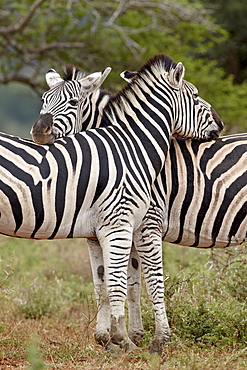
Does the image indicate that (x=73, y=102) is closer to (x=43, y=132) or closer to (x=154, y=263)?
(x=43, y=132)

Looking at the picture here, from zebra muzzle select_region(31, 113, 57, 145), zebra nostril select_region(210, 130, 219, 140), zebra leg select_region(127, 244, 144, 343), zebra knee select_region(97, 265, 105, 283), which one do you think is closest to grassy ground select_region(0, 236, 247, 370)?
zebra leg select_region(127, 244, 144, 343)

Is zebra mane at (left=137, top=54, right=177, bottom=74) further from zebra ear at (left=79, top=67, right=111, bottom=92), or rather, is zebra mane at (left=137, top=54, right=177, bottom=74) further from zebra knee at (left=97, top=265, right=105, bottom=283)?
zebra knee at (left=97, top=265, right=105, bottom=283)

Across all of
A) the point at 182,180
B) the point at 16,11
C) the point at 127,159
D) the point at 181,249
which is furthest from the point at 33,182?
the point at 16,11

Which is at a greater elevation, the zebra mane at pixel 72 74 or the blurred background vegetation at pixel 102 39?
the blurred background vegetation at pixel 102 39

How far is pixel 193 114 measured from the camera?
592cm

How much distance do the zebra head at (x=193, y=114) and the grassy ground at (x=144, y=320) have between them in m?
1.60

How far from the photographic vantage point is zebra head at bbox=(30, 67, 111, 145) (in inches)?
214

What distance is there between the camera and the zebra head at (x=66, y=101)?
5434 millimetres

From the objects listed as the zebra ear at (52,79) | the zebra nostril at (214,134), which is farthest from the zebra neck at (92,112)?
the zebra nostril at (214,134)

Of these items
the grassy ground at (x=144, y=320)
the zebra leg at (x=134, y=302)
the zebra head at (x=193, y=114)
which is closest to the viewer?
the grassy ground at (x=144, y=320)

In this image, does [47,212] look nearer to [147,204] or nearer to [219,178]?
[147,204]

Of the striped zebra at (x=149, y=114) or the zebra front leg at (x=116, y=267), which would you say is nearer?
the zebra front leg at (x=116, y=267)

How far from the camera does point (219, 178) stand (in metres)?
5.84

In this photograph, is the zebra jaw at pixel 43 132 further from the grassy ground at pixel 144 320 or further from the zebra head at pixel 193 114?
the grassy ground at pixel 144 320
